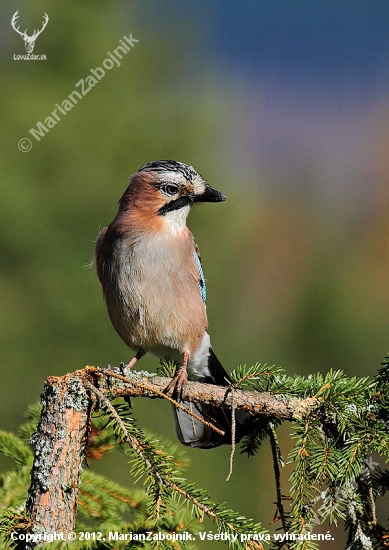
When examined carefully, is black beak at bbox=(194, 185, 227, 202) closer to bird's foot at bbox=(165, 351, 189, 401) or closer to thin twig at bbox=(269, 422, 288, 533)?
bird's foot at bbox=(165, 351, 189, 401)

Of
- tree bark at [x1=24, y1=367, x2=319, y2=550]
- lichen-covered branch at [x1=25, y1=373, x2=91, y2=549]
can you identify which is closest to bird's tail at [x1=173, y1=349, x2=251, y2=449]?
tree bark at [x1=24, y1=367, x2=319, y2=550]

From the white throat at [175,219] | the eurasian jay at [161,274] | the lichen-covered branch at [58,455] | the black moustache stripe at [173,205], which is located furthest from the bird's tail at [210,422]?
the black moustache stripe at [173,205]

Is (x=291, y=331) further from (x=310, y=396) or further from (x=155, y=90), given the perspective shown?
(x=310, y=396)

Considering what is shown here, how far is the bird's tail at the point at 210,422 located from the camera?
272 cm

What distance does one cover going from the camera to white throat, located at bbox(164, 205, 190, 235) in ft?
11.5

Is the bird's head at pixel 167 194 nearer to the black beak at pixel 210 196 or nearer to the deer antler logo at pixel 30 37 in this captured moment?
the black beak at pixel 210 196

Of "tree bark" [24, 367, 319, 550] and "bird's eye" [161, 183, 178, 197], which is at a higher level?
"bird's eye" [161, 183, 178, 197]

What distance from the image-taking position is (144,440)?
7.74 feet

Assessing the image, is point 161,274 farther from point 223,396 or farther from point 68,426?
point 68,426

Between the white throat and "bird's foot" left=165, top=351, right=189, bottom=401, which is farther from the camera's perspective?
the white throat

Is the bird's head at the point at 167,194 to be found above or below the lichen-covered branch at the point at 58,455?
above

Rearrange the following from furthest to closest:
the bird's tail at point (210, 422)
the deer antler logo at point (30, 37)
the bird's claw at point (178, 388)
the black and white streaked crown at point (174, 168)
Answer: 1. the deer antler logo at point (30, 37)
2. the black and white streaked crown at point (174, 168)
3. the bird's tail at point (210, 422)
4. the bird's claw at point (178, 388)

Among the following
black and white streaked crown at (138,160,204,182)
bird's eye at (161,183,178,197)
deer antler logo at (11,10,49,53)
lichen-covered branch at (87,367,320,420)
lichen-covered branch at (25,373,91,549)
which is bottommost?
lichen-covered branch at (25,373,91,549)

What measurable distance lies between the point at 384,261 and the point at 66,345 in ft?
27.0
